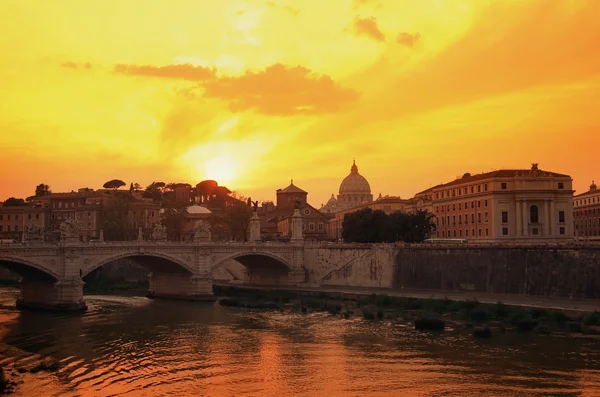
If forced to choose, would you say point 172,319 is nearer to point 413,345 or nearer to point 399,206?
point 413,345

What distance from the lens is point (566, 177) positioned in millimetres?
75938

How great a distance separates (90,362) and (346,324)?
16.8 metres

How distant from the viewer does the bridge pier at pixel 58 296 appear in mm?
52375

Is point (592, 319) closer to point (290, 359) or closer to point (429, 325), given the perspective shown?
point (429, 325)

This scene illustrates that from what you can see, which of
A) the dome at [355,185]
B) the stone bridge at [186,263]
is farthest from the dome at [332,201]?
the stone bridge at [186,263]

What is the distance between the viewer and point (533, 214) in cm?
7544

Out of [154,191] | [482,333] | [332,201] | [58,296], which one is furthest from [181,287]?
[332,201]

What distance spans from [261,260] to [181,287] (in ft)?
33.2

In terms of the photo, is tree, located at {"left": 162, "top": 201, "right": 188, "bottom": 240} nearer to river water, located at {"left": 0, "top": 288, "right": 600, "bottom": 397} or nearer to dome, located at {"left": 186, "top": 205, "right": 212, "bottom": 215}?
dome, located at {"left": 186, "top": 205, "right": 212, "bottom": 215}

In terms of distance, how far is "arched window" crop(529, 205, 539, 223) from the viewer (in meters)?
75.3

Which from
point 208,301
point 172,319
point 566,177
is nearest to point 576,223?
point 566,177

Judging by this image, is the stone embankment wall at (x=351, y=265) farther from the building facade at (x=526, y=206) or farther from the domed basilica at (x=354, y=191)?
the domed basilica at (x=354, y=191)

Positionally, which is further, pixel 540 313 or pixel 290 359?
pixel 540 313

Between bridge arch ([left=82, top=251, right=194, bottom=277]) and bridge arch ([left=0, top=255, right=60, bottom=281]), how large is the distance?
8.46 feet
